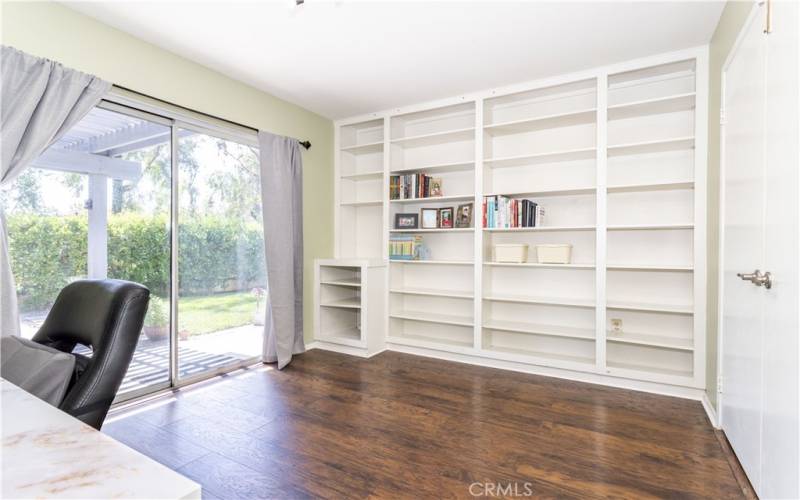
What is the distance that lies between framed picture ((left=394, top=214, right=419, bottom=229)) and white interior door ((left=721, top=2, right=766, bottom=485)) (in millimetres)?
2477

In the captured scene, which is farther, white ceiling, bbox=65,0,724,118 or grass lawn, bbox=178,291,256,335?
grass lawn, bbox=178,291,256,335

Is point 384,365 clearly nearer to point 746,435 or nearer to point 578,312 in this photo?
point 578,312

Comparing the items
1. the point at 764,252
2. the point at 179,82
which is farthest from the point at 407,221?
the point at 764,252

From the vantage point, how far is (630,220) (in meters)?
3.24

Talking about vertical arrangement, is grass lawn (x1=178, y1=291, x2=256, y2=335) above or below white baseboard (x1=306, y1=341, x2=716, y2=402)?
above

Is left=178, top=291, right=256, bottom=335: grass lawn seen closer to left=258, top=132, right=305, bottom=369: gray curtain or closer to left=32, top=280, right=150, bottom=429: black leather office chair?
left=258, top=132, right=305, bottom=369: gray curtain

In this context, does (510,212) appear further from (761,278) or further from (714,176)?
(761,278)

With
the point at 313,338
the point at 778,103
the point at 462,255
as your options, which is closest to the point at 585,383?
the point at 462,255

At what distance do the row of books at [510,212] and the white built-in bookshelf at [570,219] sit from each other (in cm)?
10

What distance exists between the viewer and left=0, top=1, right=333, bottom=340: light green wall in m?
2.22

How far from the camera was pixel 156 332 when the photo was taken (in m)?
2.93

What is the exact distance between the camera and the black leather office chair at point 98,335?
1.13 metres

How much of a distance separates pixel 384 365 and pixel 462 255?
134 centimetres

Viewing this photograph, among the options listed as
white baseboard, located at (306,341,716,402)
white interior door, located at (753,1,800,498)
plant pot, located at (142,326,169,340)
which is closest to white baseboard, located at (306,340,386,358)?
white baseboard, located at (306,341,716,402)
